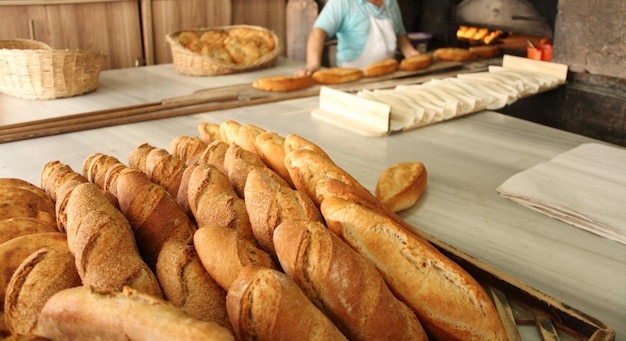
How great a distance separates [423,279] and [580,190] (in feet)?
3.58

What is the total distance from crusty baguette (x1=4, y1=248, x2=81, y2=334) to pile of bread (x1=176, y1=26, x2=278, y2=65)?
286 cm

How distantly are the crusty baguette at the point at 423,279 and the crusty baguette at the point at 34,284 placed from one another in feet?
1.57

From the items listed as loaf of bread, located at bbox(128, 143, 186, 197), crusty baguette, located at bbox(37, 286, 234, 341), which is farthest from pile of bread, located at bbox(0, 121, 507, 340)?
loaf of bread, located at bbox(128, 143, 186, 197)

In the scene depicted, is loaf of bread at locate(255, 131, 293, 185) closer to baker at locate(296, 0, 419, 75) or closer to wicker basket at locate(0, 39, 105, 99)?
wicker basket at locate(0, 39, 105, 99)

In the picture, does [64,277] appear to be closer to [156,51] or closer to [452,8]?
[156,51]

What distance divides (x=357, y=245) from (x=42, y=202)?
793mm

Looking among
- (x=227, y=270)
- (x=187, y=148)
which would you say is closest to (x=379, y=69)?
(x=187, y=148)

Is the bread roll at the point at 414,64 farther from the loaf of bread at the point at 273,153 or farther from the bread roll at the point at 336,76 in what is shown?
the loaf of bread at the point at 273,153

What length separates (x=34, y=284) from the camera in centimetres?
84

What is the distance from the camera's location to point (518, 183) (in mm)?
1798

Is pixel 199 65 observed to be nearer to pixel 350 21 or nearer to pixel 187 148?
pixel 350 21

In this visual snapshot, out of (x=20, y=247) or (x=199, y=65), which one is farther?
(x=199, y=65)

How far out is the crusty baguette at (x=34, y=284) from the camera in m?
0.81

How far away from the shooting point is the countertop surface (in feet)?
4.47
